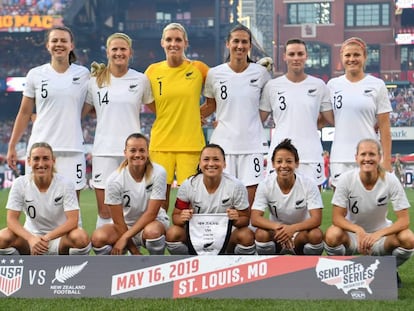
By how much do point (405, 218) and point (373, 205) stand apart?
0.79ft

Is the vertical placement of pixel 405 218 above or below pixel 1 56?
below

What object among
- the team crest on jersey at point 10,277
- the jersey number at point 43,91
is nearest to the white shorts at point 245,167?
the jersey number at point 43,91

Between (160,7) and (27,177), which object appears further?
(160,7)

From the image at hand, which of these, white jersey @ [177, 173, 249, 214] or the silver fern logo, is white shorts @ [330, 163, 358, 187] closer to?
white jersey @ [177, 173, 249, 214]

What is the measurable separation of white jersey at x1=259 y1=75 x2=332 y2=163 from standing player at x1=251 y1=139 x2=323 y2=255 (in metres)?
0.44

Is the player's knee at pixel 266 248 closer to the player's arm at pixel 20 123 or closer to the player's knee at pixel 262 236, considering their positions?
the player's knee at pixel 262 236

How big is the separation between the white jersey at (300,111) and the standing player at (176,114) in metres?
0.62

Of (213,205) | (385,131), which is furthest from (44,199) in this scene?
(385,131)

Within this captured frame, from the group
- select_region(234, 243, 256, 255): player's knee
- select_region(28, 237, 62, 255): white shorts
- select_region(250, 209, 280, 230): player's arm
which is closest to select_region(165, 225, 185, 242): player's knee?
select_region(234, 243, 256, 255): player's knee

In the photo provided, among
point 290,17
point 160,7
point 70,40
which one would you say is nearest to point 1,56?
point 160,7

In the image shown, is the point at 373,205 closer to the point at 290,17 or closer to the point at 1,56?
the point at 1,56

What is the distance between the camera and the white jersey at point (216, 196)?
5363 mm

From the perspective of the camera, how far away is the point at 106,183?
18.1 ft

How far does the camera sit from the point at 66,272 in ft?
15.3
